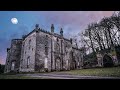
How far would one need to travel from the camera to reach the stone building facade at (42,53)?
544 inches

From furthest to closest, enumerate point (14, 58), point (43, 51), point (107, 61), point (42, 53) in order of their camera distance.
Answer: point (14, 58)
point (43, 51)
point (42, 53)
point (107, 61)

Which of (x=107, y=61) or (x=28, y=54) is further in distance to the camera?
(x=28, y=54)

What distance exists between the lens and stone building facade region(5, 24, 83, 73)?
1381 centimetres

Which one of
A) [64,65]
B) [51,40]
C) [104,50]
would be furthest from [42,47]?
[104,50]

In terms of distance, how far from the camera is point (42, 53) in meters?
14.1

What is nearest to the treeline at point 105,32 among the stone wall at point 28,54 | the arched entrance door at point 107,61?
the arched entrance door at point 107,61

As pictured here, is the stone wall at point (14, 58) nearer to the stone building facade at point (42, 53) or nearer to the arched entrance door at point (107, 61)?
the stone building facade at point (42, 53)

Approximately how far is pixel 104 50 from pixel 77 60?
3561mm

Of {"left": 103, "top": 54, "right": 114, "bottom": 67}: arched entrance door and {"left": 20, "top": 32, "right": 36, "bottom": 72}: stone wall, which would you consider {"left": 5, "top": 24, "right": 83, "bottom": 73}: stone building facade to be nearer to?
{"left": 20, "top": 32, "right": 36, "bottom": 72}: stone wall

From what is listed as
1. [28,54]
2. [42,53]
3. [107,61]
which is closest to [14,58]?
[28,54]

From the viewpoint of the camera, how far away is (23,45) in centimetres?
1510

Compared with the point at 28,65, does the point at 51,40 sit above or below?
above

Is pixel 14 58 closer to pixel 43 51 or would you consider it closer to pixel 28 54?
pixel 28 54
